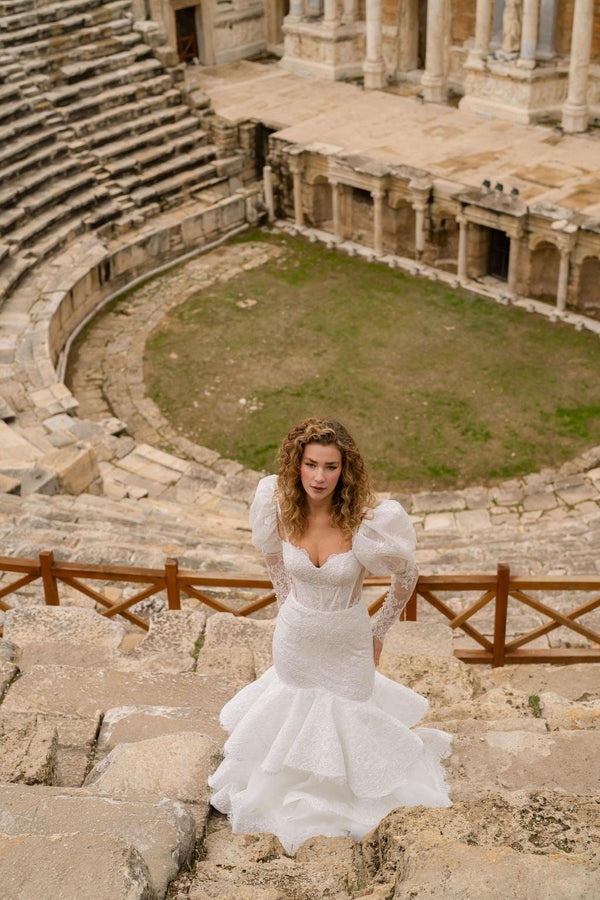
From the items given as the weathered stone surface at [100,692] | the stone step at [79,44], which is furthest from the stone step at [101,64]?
the weathered stone surface at [100,692]

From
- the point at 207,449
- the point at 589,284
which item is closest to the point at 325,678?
the point at 207,449

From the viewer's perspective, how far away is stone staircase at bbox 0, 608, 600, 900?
3.58 m

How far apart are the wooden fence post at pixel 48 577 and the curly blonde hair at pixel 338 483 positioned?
297 centimetres

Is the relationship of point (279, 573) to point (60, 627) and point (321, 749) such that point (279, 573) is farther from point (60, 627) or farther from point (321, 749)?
point (60, 627)

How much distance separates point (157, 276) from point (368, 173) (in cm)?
455

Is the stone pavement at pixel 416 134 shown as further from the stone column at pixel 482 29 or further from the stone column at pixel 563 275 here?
the stone column at pixel 482 29

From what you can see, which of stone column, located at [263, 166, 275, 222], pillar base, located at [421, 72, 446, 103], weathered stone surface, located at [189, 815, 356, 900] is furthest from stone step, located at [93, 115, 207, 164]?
weathered stone surface, located at [189, 815, 356, 900]

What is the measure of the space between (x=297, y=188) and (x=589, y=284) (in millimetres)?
6575

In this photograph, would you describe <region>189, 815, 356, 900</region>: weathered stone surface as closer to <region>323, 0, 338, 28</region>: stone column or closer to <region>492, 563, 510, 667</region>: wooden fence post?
<region>492, 563, 510, 667</region>: wooden fence post

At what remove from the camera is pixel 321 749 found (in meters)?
4.96

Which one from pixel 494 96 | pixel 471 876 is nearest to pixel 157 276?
pixel 494 96

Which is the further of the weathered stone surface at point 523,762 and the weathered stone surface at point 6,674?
the weathered stone surface at point 6,674

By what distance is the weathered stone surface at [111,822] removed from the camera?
3.92 meters

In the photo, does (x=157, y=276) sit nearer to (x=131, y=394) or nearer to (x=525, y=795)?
(x=131, y=394)
